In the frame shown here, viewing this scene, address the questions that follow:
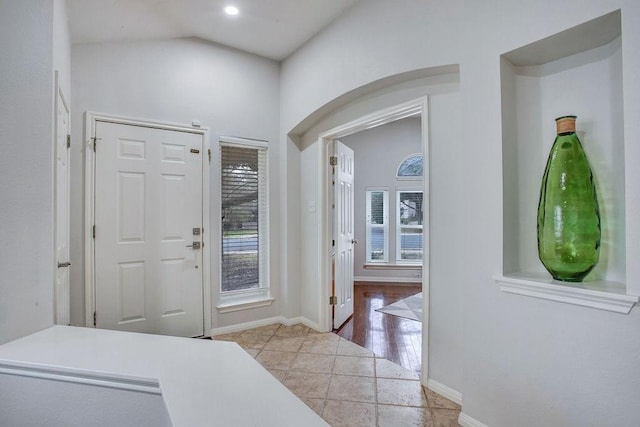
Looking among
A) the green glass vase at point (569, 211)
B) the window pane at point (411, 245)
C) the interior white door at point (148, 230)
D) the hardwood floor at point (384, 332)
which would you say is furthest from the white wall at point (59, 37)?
the window pane at point (411, 245)

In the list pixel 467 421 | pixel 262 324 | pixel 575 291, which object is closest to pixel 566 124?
pixel 575 291

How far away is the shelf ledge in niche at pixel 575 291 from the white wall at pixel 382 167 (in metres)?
4.20

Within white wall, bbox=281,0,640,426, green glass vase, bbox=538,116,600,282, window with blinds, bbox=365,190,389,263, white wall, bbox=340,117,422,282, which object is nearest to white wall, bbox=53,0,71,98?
white wall, bbox=281,0,640,426

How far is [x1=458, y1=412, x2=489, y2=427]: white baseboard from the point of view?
1719 mm

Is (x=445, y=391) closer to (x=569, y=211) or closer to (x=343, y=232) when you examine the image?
(x=569, y=211)

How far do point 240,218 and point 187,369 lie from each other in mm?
2528

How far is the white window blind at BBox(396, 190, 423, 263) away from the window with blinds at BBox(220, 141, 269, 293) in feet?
10.3

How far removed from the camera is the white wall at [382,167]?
5.73m

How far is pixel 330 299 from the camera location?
329 cm

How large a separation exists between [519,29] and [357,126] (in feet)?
4.73

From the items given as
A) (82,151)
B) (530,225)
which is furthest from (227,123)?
(530,225)

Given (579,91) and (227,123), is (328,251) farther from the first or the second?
(579,91)

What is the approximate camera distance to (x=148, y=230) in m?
2.84

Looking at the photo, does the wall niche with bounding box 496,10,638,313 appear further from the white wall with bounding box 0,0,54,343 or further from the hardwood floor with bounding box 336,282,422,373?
the white wall with bounding box 0,0,54,343
